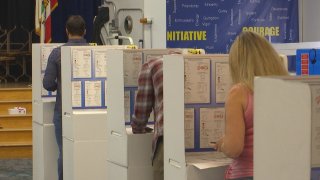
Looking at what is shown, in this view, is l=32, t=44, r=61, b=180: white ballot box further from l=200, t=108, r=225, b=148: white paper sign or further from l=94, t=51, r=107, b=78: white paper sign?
l=200, t=108, r=225, b=148: white paper sign

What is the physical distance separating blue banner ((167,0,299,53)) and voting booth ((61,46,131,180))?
2562 millimetres

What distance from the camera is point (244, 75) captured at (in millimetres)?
2934

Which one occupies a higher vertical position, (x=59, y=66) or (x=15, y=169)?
(x=59, y=66)

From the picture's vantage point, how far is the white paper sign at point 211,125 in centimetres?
350

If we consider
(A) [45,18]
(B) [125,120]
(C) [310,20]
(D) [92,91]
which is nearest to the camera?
(B) [125,120]

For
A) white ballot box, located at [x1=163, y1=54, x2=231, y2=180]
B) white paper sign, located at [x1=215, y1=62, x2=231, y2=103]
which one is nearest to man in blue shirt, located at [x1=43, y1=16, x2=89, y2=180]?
white ballot box, located at [x1=163, y1=54, x2=231, y2=180]

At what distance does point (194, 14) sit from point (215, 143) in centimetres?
464

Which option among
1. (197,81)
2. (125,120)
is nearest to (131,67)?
(125,120)

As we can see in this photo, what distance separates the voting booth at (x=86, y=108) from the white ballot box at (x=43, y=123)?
30.4 inches

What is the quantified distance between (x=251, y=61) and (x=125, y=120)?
5.41 feet

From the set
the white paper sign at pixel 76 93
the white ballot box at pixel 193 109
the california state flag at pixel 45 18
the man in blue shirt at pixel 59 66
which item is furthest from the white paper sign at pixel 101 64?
the california state flag at pixel 45 18

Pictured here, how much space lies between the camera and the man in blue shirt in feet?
19.0

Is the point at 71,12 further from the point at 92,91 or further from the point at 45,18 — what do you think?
the point at 92,91

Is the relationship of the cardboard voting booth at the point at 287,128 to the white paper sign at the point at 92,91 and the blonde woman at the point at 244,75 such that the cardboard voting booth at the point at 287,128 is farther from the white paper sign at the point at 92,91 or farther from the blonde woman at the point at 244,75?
the white paper sign at the point at 92,91
